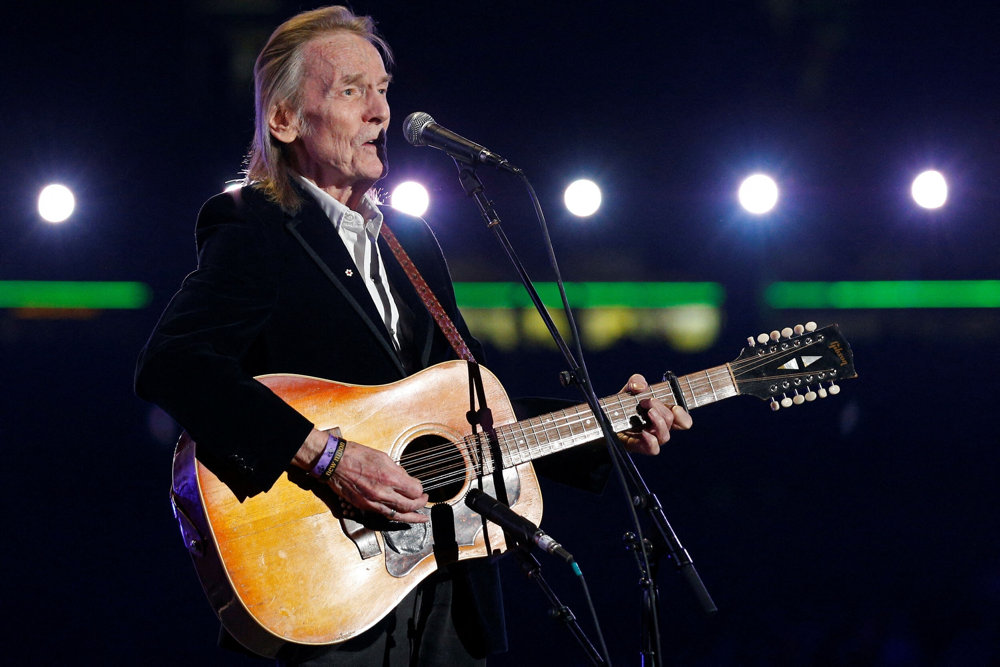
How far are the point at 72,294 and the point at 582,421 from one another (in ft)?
9.59

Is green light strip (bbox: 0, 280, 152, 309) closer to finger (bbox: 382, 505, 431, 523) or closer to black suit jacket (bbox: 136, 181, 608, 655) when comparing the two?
black suit jacket (bbox: 136, 181, 608, 655)

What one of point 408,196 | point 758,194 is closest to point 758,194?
point 758,194

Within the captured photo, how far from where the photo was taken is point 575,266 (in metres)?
4.37

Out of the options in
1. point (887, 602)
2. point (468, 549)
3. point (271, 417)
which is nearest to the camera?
point (271, 417)

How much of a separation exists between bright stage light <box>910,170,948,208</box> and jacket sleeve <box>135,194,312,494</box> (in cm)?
369

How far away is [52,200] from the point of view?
406 cm

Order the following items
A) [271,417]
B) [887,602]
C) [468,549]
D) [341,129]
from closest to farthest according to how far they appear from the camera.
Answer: [271,417] → [468,549] → [341,129] → [887,602]

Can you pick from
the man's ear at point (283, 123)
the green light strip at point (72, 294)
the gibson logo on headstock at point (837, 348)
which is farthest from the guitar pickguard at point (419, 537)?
the green light strip at point (72, 294)

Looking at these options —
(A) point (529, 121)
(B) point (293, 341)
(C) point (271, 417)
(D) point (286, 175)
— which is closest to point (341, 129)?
(D) point (286, 175)

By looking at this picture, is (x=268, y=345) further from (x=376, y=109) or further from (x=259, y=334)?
(x=376, y=109)

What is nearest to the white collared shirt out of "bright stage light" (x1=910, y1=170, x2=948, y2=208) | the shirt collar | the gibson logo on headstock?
the shirt collar

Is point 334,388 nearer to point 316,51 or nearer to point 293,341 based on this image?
point 293,341

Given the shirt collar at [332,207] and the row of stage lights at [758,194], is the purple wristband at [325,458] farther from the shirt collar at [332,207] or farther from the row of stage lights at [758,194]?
the row of stage lights at [758,194]

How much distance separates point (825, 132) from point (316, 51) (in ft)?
9.55
